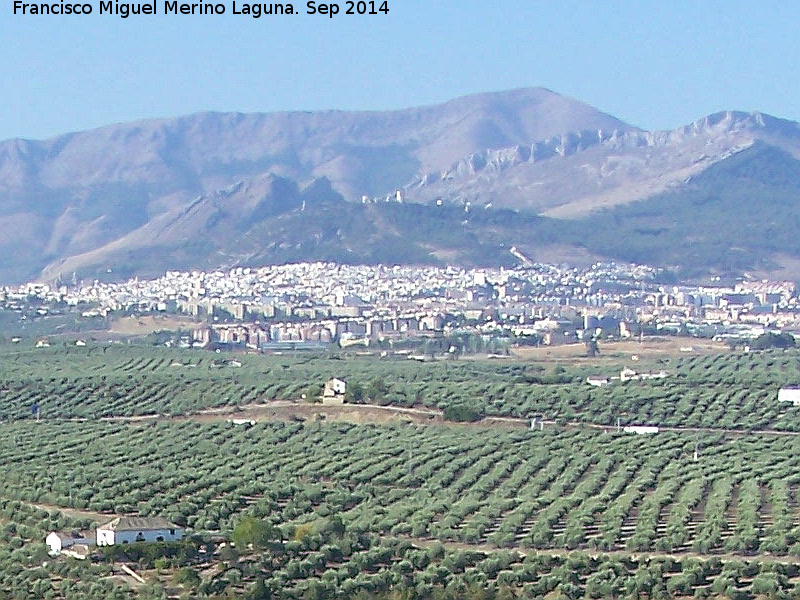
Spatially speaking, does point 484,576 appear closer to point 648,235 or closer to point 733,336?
point 733,336

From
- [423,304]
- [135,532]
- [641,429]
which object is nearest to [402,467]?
[135,532]

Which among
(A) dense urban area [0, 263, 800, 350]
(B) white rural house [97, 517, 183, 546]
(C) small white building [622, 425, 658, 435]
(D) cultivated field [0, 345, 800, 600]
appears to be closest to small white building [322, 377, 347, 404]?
(D) cultivated field [0, 345, 800, 600]

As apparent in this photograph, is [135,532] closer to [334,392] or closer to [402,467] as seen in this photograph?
[402,467]

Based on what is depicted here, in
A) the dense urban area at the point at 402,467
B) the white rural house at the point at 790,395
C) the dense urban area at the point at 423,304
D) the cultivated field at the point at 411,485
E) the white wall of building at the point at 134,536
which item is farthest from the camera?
the dense urban area at the point at 423,304

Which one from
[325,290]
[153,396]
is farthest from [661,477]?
[325,290]

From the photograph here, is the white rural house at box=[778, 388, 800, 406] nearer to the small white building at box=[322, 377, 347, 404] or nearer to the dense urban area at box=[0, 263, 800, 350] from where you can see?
the small white building at box=[322, 377, 347, 404]

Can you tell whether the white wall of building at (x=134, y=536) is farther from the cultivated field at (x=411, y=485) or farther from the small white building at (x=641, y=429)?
the small white building at (x=641, y=429)

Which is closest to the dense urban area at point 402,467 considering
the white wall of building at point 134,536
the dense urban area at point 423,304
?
the white wall of building at point 134,536
